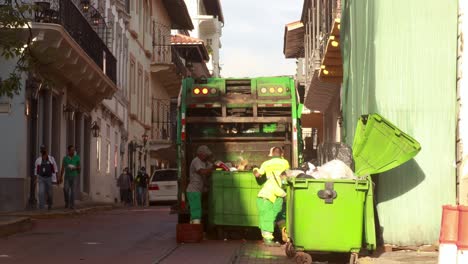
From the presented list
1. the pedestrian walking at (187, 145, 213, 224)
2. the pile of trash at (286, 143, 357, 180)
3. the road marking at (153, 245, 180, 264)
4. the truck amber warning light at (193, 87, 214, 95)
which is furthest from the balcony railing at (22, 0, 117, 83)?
the pile of trash at (286, 143, 357, 180)

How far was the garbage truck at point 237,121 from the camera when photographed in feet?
64.0

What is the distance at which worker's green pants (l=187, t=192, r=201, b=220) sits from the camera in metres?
18.1

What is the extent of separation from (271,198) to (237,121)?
3.39m

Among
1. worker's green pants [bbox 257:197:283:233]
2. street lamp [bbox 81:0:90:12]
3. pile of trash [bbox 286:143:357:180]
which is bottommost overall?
worker's green pants [bbox 257:197:283:233]

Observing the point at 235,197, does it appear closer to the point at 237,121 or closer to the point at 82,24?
the point at 237,121

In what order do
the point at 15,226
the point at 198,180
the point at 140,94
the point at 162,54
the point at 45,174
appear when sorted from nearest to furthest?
the point at 198,180 < the point at 15,226 < the point at 45,174 < the point at 140,94 < the point at 162,54

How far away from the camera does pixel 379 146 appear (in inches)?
581

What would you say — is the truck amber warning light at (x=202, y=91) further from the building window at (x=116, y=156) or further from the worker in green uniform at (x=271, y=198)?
the building window at (x=116, y=156)

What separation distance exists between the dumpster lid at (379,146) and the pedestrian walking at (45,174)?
42.5 feet

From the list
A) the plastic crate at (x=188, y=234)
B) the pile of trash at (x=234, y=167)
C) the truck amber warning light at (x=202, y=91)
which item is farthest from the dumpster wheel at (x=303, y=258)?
the truck amber warning light at (x=202, y=91)

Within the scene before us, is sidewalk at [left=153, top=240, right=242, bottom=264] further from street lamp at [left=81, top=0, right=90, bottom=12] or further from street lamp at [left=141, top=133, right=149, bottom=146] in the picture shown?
street lamp at [left=141, top=133, right=149, bottom=146]

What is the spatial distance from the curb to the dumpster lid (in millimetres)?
6704

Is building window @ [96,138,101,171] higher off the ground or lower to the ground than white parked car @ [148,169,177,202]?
higher

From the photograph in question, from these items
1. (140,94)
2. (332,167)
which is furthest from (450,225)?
(140,94)
